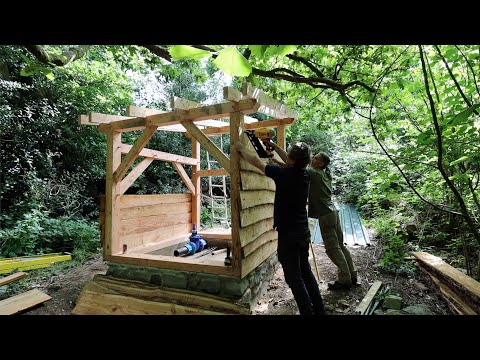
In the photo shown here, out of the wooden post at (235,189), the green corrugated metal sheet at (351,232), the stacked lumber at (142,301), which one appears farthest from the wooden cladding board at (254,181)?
the green corrugated metal sheet at (351,232)

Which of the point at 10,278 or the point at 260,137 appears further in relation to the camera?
the point at 10,278

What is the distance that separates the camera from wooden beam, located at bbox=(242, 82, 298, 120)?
11.2 ft

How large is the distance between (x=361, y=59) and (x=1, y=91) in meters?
9.09

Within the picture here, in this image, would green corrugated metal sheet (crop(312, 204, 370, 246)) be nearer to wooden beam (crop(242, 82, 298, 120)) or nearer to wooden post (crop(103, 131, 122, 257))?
wooden beam (crop(242, 82, 298, 120))

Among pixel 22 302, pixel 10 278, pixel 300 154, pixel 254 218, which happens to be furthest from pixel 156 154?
pixel 10 278

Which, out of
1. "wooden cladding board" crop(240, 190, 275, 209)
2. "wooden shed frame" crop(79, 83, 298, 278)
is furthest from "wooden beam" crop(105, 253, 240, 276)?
"wooden cladding board" crop(240, 190, 275, 209)

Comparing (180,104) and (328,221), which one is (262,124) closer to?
(180,104)

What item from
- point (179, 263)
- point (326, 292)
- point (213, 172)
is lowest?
point (326, 292)

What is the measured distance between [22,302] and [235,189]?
12.5 feet

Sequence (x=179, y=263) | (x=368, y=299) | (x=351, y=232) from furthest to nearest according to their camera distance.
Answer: (x=351, y=232) → (x=179, y=263) → (x=368, y=299)

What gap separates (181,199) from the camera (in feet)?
19.8

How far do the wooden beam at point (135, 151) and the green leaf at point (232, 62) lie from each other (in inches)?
134
